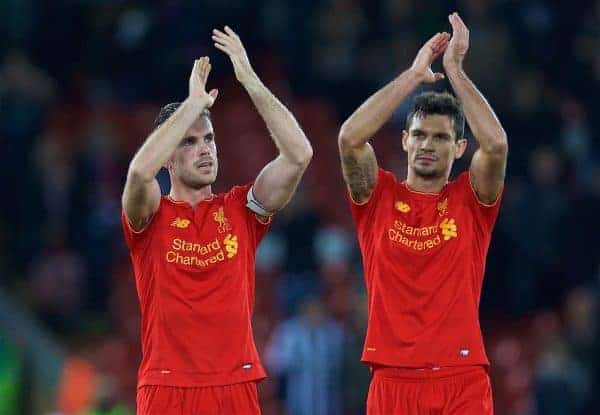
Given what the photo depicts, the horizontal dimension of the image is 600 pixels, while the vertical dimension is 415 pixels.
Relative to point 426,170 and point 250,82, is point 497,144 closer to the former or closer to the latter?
point 426,170

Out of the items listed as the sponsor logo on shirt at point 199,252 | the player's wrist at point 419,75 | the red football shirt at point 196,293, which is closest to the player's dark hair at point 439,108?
the player's wrist at point 419,75

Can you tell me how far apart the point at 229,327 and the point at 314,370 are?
6.02 meters

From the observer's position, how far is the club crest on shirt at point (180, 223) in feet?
31.9

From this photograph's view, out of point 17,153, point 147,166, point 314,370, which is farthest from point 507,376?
point 147,166

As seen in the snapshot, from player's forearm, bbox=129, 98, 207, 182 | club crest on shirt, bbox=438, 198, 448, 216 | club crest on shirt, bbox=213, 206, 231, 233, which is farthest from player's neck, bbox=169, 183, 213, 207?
club crest on shirt, bbox=438, 198, 448, 216

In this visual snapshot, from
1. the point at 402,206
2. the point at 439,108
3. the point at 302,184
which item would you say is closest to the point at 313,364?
the point at 302,184

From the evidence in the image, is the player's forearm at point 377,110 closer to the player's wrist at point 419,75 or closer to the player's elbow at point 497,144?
the player's wrist at point 419,75

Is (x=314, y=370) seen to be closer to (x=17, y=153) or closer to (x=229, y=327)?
(x=17, y=153)

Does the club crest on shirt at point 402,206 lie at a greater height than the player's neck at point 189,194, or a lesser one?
lesser

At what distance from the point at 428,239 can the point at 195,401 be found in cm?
171

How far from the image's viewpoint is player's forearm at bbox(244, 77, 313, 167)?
31.6 ft

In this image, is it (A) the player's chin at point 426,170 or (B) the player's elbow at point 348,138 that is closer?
(B) the player's elbow at point 348,138

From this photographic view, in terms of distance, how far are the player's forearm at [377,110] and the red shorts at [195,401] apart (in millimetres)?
1641

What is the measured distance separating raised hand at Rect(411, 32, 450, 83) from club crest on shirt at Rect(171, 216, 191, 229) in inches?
63.8
